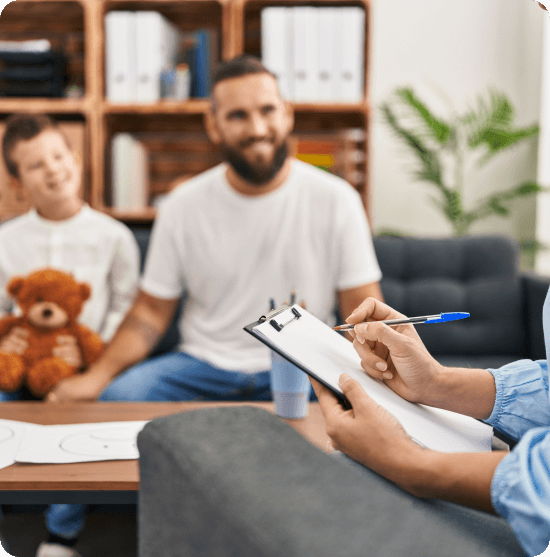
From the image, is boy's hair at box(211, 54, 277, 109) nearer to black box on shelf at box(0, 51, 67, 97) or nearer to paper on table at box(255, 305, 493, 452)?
black box on shelf at box(0, 51, 67, 97)

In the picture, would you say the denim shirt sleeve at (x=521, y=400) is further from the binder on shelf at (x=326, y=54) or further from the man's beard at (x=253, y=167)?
the binder on shelf at (x=326, y=54)

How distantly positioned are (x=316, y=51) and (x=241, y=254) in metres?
0.97

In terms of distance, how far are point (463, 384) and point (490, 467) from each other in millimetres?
205

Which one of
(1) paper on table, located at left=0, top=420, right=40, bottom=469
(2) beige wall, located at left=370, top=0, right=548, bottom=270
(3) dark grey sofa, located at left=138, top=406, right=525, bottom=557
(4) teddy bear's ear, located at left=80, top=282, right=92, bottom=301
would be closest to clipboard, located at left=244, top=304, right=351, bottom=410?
(3) dark grey sofa, located at left=138, top=406, right=525, bottom=557

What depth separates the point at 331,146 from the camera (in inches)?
82.4

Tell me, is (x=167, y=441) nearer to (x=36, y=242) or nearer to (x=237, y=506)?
(x=237, y=506)

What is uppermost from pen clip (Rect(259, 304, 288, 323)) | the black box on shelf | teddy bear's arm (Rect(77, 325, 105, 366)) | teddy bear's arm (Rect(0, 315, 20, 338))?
the black box on shelf

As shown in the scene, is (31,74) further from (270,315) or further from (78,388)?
(270,315)

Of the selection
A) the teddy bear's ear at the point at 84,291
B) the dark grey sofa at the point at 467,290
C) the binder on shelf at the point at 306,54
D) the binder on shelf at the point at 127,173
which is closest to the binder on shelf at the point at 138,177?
the binder on shelf at the point at 127,173

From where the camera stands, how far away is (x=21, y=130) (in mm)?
1510

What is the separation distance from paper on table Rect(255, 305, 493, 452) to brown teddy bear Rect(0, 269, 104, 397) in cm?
85

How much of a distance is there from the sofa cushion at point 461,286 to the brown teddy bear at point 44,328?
3.13ft

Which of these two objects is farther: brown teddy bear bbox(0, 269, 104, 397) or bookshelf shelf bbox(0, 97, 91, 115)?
bookshelf shelf bbox(0, 97, 91, 115)

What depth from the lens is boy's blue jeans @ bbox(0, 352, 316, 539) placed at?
1247 millimetres
